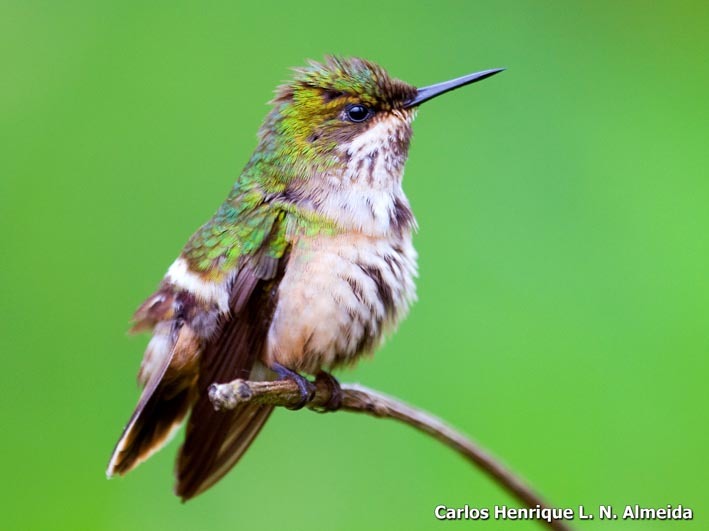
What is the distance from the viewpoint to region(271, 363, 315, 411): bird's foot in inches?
110

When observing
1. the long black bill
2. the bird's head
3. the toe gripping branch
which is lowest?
the toe gripping branch

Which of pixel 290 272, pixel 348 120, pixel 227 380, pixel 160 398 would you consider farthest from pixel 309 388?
pixel 348 120

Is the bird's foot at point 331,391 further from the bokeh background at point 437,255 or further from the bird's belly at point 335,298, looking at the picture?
the bokeh background at point 437,255

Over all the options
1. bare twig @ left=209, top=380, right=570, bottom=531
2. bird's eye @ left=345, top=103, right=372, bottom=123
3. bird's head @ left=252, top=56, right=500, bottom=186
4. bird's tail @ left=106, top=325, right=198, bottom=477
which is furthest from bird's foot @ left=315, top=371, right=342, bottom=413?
bird's eye @ left=345, top=103, right=372, bottom=123

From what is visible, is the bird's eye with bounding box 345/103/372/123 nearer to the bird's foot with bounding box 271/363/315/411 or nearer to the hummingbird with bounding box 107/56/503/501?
the hummingbird with bounding box 107/56/503/501

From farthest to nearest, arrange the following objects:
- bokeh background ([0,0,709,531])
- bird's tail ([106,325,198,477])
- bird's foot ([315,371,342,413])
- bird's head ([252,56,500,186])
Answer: bokeh background ([0,0,709,531]) < bird's head ([252,56,500,186]) < bird's foot ([315,371,342,413]) < bird's tail ([106,325,198,477])

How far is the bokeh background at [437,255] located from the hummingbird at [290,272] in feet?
2.73

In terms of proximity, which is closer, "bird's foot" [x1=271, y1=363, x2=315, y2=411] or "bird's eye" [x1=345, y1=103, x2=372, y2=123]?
"bird's foot" [x1=271, y1=363, x2=315, y2=411]

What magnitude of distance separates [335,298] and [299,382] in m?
0.27

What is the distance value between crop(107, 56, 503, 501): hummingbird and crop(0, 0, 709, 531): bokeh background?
832 mm

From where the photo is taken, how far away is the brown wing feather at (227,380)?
2.81 meters

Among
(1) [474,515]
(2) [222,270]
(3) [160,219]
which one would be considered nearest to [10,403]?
(3) [160,219]

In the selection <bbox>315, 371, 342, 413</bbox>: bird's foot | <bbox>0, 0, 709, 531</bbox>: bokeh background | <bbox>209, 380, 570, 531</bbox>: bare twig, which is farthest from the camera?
<bbox>0, 0, 709, 531</bbox>: bokeh background

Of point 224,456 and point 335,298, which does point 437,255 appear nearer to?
point 335,298
